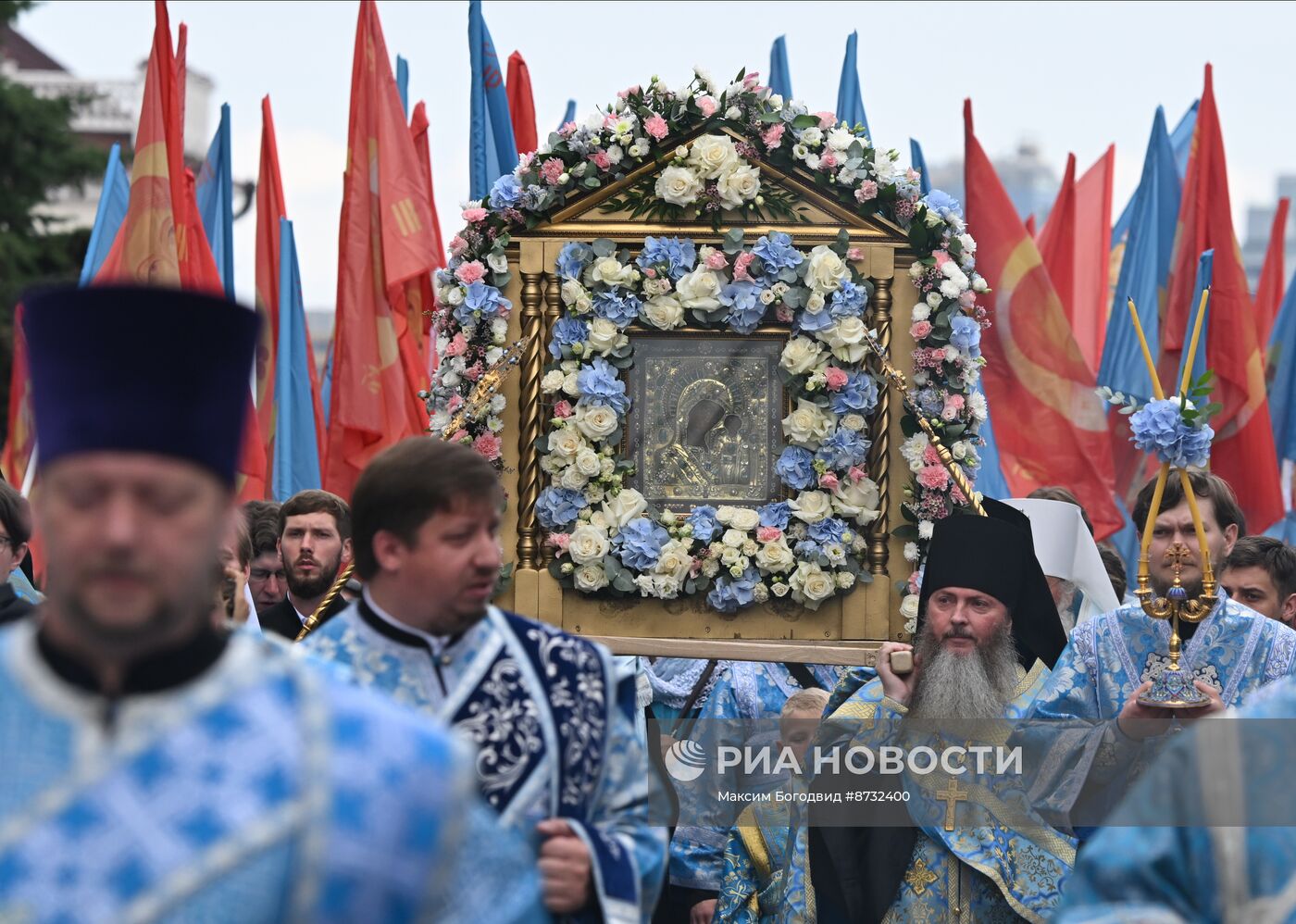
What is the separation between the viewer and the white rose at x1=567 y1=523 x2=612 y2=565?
6.98 metres

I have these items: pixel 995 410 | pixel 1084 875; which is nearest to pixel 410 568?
Result: pixel 1084 875

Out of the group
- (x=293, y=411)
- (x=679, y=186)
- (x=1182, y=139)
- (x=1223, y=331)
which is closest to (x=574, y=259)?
(x=679, y=186)

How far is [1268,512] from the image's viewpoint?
1049cm

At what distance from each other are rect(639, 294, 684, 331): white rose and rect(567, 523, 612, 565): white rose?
0.80 m

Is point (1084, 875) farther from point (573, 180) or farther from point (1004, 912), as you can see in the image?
point (573, 180)

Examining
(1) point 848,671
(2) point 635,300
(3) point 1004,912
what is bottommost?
(3) point 1004,912

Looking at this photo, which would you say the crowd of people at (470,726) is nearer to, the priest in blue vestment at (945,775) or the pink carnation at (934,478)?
the priest in blue vestment at (945,775)

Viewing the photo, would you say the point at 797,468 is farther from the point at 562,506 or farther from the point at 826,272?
the point at 562,506

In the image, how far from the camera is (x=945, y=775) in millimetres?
5656

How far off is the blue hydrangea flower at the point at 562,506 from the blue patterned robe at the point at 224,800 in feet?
16.0

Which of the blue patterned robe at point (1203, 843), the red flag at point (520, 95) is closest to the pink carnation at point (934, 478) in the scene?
the blue patterned robe at point (1203, 843)

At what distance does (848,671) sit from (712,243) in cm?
183

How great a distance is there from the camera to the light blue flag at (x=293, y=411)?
11.0 m

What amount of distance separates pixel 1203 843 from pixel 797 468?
4644mm
